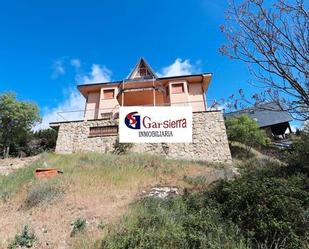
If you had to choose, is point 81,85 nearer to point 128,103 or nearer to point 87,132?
point 128,103

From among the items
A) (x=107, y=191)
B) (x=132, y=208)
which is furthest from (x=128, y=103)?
(x=132, y=208)

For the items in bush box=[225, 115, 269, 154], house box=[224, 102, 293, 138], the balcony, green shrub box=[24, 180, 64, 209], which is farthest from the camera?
house box=[224, 102, 293, 138]

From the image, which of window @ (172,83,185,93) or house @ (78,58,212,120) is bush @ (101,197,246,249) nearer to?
house @ (78,58,212,120)

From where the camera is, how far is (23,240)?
512 centimetres

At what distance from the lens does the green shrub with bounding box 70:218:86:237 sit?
214 inches

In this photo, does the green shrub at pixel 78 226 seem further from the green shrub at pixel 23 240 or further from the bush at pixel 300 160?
the bush at pixel 300 160

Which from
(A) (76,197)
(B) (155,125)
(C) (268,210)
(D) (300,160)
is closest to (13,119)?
(B) (155,125)

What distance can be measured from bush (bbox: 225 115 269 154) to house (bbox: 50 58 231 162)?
2.37m

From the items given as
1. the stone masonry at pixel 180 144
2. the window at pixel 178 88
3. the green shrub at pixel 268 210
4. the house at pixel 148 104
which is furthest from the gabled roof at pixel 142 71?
the green shrub at pixel 268 210

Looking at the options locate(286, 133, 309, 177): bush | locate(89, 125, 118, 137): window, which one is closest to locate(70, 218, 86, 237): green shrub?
locate(286, 133, 309, 177): bush

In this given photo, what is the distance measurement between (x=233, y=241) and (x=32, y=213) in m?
4.83

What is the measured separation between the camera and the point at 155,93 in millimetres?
21172

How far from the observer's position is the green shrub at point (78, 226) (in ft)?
17.9

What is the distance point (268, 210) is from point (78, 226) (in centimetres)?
366
